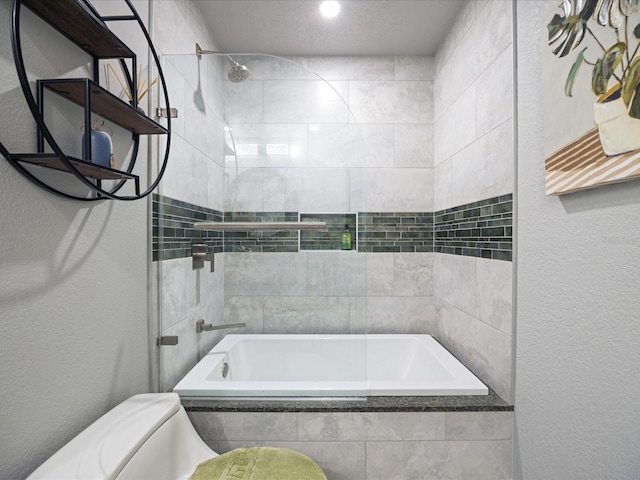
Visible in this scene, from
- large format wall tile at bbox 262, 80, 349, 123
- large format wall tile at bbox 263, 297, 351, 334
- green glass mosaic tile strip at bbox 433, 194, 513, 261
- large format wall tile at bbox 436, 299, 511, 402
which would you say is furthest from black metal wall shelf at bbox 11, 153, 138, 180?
large format wall tile at bbox 436, 299, 511, 402

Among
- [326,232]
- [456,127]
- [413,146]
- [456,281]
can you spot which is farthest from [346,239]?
[413,146]

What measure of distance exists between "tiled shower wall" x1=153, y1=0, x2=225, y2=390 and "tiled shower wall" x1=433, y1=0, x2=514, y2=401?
4.37 feet

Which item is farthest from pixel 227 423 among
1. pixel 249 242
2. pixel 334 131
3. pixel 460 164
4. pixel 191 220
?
pixel 460 164

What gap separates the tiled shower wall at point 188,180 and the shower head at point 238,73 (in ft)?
0.20

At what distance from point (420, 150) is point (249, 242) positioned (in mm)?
1575

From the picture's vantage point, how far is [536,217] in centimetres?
129

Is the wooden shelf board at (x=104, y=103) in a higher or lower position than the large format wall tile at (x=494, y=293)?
higher

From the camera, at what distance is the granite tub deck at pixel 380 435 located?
145 cm

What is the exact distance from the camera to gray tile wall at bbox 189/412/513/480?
1447 mm

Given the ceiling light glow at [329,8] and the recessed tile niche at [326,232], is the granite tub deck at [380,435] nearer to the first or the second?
the recessed tile niche at [326,232]

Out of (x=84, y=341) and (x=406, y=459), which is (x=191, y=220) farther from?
(x=406, y=459)

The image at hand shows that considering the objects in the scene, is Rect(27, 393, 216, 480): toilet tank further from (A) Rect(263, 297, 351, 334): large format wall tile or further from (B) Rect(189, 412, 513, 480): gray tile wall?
(A) Rect(263, 297, 351, 334): large format wall tile

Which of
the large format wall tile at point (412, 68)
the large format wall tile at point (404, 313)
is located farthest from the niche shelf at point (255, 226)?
the large format wall tile at point (412, 68)

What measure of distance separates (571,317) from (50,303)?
5.28 feet
